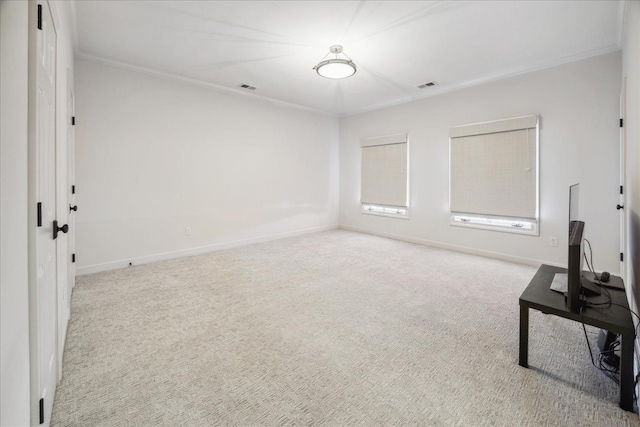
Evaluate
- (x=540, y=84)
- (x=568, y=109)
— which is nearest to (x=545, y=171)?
(x=568, y=109)

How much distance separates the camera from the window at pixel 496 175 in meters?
4.17

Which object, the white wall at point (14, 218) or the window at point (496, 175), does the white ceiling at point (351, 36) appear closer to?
the window at point (496, 175)

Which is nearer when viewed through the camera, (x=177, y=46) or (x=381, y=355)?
(x=381, y=355)

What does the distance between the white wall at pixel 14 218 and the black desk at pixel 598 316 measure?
8.01 feet

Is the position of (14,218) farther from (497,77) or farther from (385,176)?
(385,176)

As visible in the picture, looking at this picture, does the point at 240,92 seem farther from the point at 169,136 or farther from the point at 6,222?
the point at 6,222

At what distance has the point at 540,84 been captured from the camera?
4.05 metres

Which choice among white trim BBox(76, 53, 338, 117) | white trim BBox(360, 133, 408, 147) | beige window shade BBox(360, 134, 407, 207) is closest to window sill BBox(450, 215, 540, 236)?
beige window shade BBox(360, 134, 407, 207)

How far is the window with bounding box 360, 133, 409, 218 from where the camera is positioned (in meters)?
5.79

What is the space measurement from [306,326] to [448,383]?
112 cm

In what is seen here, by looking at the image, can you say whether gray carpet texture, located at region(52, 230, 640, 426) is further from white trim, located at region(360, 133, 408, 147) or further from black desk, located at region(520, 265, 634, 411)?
white trim, located at region(360, 133, 408, 147)

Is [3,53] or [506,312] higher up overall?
[3,53]

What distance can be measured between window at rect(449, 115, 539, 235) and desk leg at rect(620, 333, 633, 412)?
3028 mm

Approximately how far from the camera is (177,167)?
4547mm
